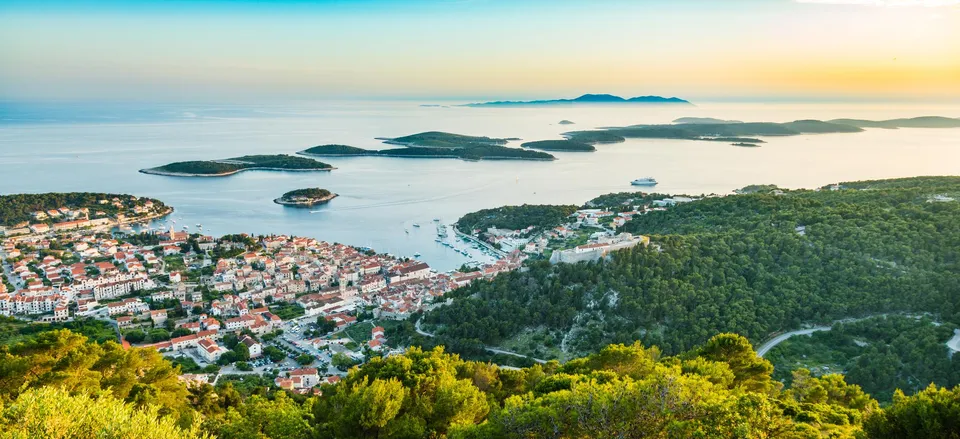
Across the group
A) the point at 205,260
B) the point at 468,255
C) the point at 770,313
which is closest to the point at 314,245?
the point at 205,260

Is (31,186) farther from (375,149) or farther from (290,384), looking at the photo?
(290,384)

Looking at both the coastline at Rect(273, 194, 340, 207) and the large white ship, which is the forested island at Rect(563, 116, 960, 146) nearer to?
the large white ship

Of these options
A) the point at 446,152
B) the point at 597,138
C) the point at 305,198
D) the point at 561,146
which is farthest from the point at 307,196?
the point at 597,138

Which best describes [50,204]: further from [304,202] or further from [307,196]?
[307,196]

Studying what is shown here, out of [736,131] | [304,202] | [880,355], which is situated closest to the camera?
[880,355]

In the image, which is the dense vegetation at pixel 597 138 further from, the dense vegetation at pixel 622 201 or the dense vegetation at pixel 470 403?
the dense vegetation at pixel 470 403
